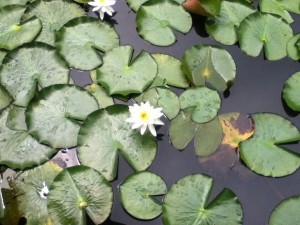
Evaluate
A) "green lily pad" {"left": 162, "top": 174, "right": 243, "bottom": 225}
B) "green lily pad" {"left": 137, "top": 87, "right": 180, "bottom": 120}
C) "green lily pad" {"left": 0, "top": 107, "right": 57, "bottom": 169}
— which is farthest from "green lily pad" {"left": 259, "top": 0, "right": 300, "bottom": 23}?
"green lily pad" {"left": 0, "top": 107, "right": 57, "bottom": 169}

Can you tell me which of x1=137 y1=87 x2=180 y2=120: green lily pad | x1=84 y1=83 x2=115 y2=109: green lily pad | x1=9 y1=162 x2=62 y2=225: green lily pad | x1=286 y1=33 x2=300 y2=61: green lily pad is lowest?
x1=9 y1=162 x2=62 y2=225: green lily pad

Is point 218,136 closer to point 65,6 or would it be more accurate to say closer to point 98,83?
point 98,83

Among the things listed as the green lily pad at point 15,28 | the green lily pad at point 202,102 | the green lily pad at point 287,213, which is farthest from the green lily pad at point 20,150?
the green lily pad at point 287,213

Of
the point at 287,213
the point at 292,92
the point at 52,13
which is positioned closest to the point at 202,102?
the point at 292,92

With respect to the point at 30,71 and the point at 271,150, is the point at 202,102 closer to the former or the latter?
the point at 271,150

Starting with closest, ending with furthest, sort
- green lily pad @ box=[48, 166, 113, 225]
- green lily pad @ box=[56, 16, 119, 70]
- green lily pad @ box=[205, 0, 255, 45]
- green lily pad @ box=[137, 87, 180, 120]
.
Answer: green lily pad @ box=[48, 166, 113, 225]
green lily pad @ box=[137, 87, 180, 120]
green lily pad @ box=[56, 16, 119, 70]
green lily pad @ box=[205, 0, 255, 45]

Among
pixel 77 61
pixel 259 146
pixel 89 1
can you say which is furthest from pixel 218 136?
pixel 89 1

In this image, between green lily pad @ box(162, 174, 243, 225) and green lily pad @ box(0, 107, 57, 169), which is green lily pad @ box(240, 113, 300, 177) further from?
green lily pad @ box(0, 107, 57, 169)
